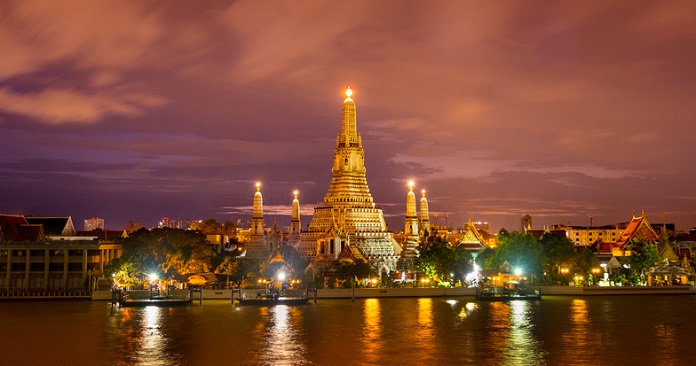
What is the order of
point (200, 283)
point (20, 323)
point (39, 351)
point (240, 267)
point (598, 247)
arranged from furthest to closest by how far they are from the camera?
1. point (598, 247)
2. point (240, 267)
3. point (200, 283)
4. point (20, 323)
5. point (39, 351)

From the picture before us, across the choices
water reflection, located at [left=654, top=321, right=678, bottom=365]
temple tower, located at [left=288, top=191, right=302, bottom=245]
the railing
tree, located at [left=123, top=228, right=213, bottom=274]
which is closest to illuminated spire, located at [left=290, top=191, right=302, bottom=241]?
temple tower, located at [left=288, top=191, right=302, bottom=245]

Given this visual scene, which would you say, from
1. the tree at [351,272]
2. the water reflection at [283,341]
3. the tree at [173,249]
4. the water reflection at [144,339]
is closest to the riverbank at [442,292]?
the tree at [351,272]

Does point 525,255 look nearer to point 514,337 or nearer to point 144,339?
point 514,337

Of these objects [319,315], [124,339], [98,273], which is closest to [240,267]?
[98,273]

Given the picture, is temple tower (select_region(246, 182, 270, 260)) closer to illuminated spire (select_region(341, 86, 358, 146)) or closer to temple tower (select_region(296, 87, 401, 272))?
temple tower (select_region(296, 87, 401, 272))

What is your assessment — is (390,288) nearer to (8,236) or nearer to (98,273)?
(98,273)

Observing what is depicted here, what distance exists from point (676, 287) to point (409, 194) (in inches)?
1474

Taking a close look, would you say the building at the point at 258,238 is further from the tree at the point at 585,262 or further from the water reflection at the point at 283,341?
the tree at the point at 585,262

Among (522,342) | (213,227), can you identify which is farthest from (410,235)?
(213,227)

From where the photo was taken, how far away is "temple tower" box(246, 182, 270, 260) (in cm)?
10856

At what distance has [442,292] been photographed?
3563 inches

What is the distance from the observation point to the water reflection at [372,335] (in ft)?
151

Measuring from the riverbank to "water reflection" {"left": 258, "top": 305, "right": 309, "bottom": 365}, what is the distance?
589 inches

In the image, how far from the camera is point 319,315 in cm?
6881
